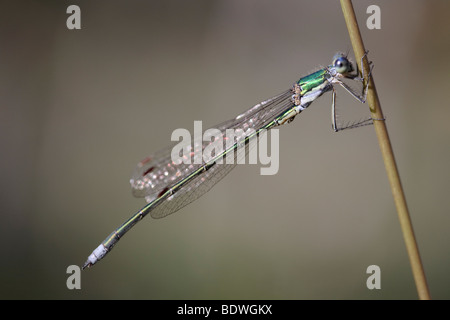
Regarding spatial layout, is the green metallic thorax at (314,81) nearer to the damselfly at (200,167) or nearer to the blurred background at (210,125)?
the damselfly at (200,167)

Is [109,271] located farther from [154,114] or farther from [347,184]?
[347,184]

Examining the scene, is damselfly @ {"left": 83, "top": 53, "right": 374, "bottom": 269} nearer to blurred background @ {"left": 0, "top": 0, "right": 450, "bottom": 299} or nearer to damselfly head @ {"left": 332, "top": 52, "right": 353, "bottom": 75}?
damselfly head @ {"left": 332, "top": 52, "right": 353, "bottom": 75}

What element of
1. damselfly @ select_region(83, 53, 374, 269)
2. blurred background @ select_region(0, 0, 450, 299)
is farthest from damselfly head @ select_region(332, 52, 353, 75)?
blurred background @ select_region(0, 0, 450, 299)

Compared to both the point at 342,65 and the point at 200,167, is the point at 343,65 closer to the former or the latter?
the point at 342,65

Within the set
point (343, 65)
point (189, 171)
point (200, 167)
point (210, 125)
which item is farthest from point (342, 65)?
point (210, 125)

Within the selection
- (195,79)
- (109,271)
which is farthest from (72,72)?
(109,271)
